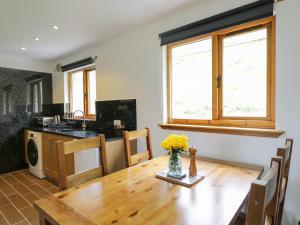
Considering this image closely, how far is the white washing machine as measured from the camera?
3385 millimetres

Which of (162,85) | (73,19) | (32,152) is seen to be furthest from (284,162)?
(32,152)

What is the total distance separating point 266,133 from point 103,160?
136 centimetres

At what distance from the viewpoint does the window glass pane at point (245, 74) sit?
1784mm

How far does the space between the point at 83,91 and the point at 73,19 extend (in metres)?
1.67

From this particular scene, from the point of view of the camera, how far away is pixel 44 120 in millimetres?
3863

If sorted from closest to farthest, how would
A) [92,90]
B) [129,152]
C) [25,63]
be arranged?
[129,152] → [92,90] → [25,63]

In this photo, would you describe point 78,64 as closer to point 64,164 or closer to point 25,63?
point 25,63

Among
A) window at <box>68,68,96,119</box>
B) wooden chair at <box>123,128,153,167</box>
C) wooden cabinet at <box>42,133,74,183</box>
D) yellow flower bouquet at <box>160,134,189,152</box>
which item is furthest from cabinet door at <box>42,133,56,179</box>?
yellow flower bouquet at <box>160,134,189,152</box>

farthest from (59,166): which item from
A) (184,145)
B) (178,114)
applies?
(178,114)

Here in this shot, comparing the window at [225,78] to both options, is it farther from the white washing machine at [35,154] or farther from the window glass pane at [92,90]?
the white washing machine at [35,154]

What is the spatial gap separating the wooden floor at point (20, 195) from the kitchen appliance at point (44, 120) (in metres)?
0.95

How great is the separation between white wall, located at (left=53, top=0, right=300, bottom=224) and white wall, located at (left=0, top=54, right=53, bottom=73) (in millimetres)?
1107

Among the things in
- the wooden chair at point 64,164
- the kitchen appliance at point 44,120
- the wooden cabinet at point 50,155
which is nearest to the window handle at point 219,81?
the wooden chair at point 64,164

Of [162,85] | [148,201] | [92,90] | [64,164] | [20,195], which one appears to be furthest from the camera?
[92,90]
